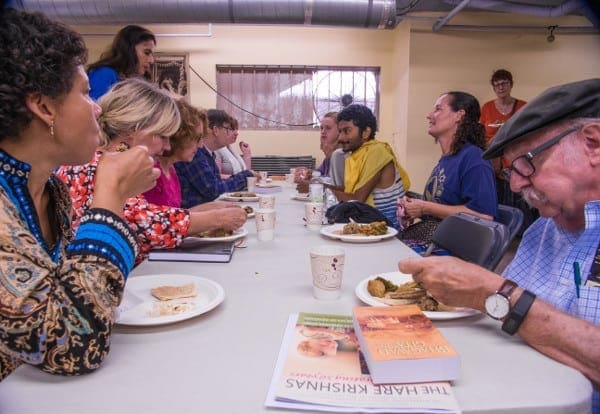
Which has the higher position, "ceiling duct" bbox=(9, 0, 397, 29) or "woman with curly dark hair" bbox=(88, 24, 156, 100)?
"ceiling duct" bbox=(9, 0, 397, 29)

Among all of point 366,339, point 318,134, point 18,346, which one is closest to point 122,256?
point 18,346

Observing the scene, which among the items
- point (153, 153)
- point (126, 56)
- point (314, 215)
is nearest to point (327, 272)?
point (314, 215)

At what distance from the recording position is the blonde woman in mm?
1300

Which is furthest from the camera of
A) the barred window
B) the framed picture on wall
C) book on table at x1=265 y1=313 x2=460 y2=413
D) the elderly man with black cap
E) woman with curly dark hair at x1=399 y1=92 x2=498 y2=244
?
the barred window

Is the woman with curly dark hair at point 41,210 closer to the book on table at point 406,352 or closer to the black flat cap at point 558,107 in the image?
the book on table at point 406,352

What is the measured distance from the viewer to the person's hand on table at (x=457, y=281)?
34.7 inches

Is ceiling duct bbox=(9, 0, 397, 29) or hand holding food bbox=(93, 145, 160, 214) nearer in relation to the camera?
hand holding food bbox=(93, 145, 160, 214)

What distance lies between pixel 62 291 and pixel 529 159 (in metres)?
0.98

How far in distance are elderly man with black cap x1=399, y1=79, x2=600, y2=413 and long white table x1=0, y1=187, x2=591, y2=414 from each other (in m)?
0.05

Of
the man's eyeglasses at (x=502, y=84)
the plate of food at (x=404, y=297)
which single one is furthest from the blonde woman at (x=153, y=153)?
the man's eyeglasses at (x=502, y=84)

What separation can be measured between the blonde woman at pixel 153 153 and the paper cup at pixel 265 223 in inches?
3.4

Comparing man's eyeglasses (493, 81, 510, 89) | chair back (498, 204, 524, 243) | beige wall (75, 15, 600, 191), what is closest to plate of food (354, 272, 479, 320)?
chair back (498, 204, 524, 243)

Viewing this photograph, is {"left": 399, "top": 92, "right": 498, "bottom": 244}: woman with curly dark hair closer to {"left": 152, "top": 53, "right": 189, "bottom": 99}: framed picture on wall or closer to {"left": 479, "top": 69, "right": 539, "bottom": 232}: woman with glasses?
{"left": 479, "top": 69, "right": 539, "bottom": 232}: woman with glasses

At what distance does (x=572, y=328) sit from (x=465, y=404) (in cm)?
29
